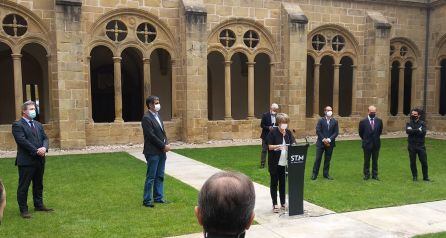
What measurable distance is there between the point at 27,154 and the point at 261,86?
1443 cm

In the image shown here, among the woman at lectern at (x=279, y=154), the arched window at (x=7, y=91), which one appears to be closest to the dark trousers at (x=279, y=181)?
the woman at lectern at (x=279, y=154)

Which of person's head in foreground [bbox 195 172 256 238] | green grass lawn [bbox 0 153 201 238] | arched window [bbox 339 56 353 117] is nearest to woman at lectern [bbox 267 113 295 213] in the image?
green grass lawn [bbox 0 153 201 238]

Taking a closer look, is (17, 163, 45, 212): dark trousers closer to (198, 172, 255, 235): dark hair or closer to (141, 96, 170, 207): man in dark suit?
(141, 96, 170, 207): man in dark suit

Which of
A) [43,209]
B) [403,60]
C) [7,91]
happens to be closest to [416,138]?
[43,209]

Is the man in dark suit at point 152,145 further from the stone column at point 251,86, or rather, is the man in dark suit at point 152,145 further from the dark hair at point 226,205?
the stone column at point 251,86

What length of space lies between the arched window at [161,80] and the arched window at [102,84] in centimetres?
215

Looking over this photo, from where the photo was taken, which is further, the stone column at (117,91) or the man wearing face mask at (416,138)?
the stone column at (117,91)

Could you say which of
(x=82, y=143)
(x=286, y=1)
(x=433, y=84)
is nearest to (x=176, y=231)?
(x=82, y=143)

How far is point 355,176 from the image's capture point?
8766 millimetres

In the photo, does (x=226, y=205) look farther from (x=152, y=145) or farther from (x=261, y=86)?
(x=261, y=86)

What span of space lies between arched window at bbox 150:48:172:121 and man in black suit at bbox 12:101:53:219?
11.4m

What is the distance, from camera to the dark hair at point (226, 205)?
1727 mm

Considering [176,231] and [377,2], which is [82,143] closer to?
[176,231]

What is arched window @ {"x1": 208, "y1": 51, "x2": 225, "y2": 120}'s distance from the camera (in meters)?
18.0
